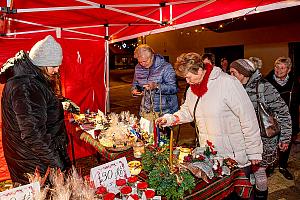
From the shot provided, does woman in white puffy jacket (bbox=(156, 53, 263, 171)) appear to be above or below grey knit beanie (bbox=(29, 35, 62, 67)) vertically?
below

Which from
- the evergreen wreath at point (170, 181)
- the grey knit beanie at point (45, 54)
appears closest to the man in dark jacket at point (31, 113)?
the grey knit beanie at point (45, 54)

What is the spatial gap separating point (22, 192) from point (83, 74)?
13.1 feet

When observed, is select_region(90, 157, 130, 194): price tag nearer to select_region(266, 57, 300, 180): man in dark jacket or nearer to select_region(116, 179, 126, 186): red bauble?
select_region(116, 179, 126, 186): red bauble

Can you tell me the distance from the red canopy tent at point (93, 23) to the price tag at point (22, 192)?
184 cm

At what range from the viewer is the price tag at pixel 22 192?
57.7 inches

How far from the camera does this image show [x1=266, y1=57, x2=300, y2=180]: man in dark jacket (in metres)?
3.64

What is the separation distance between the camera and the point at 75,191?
1646 millimetres

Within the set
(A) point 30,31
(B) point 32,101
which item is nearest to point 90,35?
(A) point 30,31

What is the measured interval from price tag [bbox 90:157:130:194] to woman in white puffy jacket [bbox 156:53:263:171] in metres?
0.87

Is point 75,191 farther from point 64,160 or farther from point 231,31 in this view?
point 231,31

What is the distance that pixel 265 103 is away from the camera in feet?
9.56

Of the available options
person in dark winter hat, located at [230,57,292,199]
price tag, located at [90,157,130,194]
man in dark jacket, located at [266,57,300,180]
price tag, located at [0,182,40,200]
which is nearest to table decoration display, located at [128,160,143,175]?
price tag, located at [90,157,130,194]

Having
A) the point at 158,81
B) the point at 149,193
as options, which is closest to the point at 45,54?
the point at 149,193

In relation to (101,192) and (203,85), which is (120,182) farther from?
(203,85)
